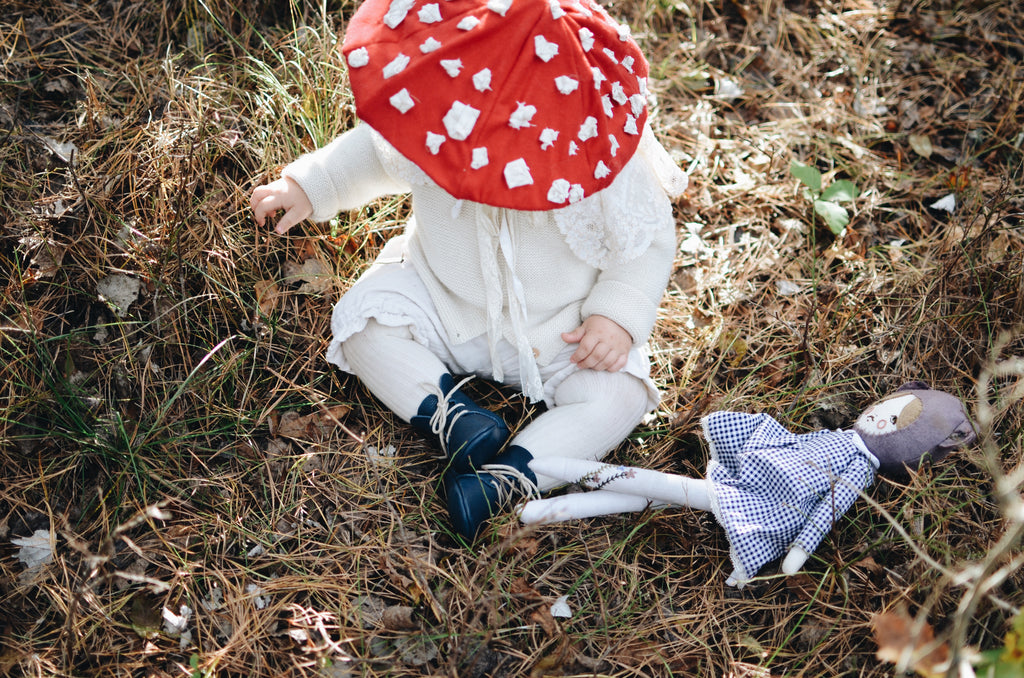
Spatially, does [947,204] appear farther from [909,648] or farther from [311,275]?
[311,275]

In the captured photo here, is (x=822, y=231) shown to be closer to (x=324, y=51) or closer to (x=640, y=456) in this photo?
(x=640, y=456)

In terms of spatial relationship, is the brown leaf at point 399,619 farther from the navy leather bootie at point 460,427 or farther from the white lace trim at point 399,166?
the white lace trim at point 399,166

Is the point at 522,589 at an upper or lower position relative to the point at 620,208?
lower

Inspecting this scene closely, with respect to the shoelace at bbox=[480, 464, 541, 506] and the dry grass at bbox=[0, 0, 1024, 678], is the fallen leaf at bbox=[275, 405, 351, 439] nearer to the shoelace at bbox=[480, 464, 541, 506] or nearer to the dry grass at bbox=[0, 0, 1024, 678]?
the dry grass at bbox=[0, 0, 1024, 678]

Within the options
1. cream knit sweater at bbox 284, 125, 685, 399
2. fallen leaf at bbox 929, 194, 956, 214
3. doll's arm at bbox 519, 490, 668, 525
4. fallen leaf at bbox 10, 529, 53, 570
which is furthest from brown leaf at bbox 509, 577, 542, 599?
fallen leaf at bbox 929, 194, 956, 214

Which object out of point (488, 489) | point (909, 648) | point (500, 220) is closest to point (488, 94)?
point (500, 220)

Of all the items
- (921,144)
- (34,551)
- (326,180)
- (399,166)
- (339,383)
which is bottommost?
(34,551)

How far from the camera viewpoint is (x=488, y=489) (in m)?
2.20

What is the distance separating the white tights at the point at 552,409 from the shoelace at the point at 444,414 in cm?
6

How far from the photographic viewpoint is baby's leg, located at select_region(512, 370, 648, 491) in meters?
2.31

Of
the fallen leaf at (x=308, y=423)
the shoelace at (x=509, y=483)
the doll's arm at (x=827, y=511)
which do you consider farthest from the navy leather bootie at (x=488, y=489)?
the doll's arm at (x=827, y=511)

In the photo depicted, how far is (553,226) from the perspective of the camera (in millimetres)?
2223

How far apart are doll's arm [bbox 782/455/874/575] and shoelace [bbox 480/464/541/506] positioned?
745 millimetres

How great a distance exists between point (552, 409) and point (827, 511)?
86 centimetres
